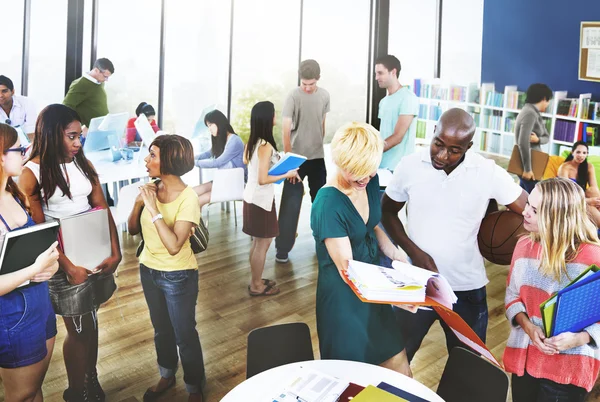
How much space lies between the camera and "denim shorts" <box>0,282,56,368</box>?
257 centimetres

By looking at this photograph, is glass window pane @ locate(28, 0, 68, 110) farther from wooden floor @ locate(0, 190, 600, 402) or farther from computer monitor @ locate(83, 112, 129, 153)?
wooden floor @ locate(0, 190, 600, 402)

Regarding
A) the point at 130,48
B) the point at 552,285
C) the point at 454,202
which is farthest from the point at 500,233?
the point at 130,48

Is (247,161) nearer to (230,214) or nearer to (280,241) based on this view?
(230,214)

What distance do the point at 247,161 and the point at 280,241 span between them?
3.49 ft

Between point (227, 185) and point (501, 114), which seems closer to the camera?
point (227, 185)

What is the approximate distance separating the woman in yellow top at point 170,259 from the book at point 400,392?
137 cm

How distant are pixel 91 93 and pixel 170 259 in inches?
37.6

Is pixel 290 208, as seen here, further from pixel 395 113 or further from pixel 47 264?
pixel 47 264

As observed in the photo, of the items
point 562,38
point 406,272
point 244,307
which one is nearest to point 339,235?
point 406,272

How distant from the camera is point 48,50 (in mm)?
3023

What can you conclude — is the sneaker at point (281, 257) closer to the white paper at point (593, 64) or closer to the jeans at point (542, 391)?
the jeans at point (542, 391)

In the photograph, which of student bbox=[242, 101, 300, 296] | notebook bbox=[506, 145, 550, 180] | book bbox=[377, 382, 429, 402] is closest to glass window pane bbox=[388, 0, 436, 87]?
notebook bbox=[506, 145, 550, 180]

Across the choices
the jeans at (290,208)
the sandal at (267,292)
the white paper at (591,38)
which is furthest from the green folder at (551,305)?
the white paper at (591,38)

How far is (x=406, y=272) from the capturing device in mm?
2475
